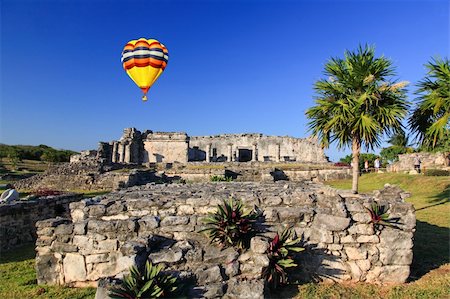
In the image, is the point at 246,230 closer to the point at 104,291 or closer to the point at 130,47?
the point at 104,291

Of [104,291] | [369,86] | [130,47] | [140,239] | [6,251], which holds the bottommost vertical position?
[6,251]

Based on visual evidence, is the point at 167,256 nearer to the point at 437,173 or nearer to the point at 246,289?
the point at 246,289

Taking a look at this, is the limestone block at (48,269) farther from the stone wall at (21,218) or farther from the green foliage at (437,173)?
the green foliage at (437,173)

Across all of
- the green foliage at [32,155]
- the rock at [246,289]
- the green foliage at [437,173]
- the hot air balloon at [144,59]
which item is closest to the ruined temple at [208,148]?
the green foliage at [437,173]

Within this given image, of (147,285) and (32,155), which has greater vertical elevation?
(32,155)

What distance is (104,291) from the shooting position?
163 inches

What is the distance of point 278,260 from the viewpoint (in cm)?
512

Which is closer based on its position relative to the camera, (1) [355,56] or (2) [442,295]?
(2) [442,295]

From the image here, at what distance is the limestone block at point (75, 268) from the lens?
541 centimetres

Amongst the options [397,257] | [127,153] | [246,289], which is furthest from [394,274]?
[127,153]

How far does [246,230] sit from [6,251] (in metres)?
6.74

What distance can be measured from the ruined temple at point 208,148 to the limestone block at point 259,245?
100 ft

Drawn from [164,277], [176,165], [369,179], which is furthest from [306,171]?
[164,277]

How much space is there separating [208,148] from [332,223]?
3492cm
